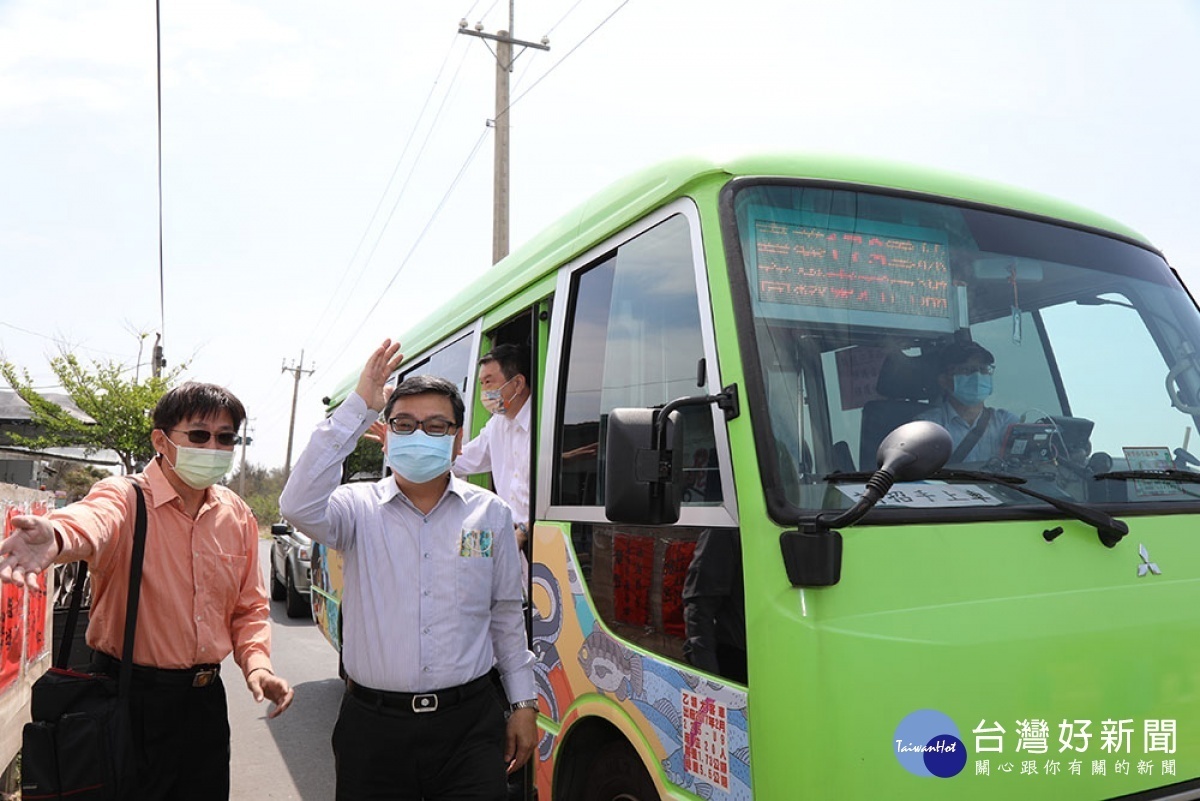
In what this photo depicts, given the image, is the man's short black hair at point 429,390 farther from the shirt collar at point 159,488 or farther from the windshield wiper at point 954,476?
the windshield wiper at point 954,476

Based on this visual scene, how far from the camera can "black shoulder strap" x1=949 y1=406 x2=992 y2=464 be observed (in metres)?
2.64

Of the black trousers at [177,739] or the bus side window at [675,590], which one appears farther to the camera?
the black trousers at [177,739]

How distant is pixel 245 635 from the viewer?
308 centimetres

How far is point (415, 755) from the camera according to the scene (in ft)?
8.86

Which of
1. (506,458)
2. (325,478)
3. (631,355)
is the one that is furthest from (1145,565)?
(506,458)

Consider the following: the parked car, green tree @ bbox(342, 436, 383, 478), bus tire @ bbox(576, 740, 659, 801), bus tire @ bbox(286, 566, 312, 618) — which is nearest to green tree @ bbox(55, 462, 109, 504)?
the parked car

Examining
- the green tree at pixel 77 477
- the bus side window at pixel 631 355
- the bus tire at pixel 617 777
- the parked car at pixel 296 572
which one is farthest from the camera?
the green tree at pixel 77 477

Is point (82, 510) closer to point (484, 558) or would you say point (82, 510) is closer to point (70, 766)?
point (70, 766)

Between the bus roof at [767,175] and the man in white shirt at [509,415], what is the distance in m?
0.54

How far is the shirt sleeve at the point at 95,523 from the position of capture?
97.3 inches

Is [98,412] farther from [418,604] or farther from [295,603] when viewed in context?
[418,604]

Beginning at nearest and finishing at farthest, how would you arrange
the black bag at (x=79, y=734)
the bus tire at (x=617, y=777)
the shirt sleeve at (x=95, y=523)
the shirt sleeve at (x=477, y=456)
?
the shirt sleeve at (x=95, y=523) → the black bag at (x=79, y=734) → the bus tire at (x=617, y=777) → the shirt sleeve at (x=477, y=456)

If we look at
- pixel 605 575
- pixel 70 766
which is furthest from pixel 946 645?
pixel 70 766

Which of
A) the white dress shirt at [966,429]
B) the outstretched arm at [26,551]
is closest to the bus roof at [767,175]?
the white dress shirt at [966,429]
